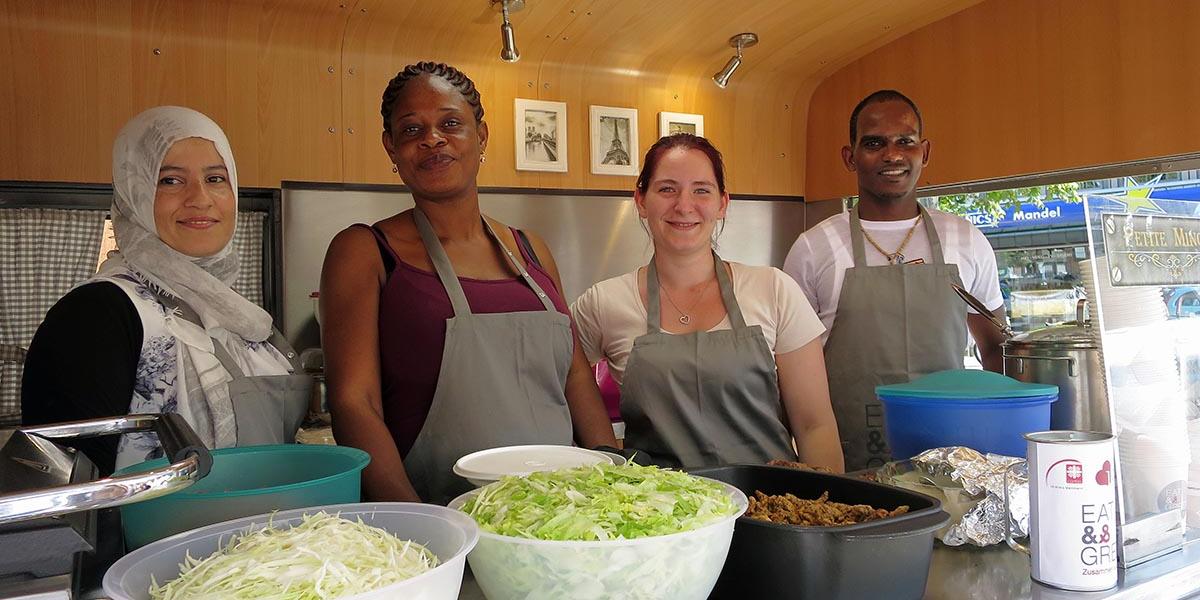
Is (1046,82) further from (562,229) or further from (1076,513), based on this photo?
(1076,513)

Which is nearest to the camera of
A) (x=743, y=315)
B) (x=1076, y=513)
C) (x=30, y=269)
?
(x=1076, y=513)

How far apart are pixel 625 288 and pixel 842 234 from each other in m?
0.80

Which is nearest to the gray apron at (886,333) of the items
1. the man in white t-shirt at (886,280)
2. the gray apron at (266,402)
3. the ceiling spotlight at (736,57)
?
the man in white t-shirt at (886,280)

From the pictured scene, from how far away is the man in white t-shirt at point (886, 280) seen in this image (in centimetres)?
248

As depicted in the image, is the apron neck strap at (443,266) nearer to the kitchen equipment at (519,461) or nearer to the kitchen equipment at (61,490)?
the kitchen equipment at (519,461)

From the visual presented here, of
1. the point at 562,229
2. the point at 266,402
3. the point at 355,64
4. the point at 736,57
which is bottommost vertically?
the point at 266,402

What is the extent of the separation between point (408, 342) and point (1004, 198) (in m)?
3.29

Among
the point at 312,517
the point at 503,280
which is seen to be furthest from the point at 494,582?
the point at 503,280

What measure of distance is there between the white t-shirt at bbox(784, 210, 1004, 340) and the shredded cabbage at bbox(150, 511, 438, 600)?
6.08 feet

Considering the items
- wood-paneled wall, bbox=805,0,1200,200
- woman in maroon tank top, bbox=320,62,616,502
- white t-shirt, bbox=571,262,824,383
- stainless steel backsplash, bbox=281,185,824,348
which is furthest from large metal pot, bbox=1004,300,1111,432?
stainless steel backsplash, bbox=281,185,824,348

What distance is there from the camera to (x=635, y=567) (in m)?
0.97

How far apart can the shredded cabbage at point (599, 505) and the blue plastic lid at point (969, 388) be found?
69cm

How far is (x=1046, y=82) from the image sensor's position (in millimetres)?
3746

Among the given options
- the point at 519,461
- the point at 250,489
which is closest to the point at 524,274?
the point at 519,461
